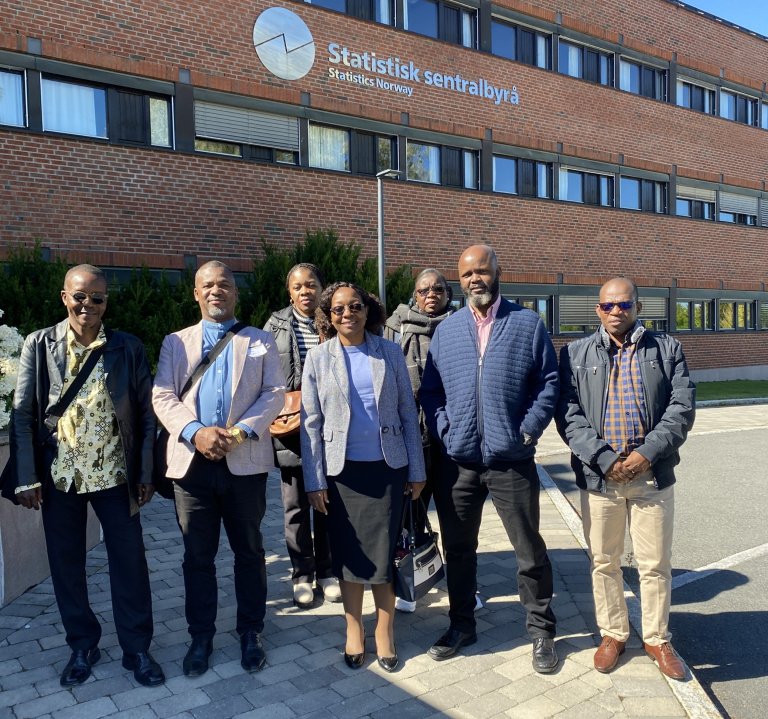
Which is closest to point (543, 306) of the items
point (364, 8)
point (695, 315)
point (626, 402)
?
point (695, 315)

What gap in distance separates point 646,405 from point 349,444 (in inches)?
61.4

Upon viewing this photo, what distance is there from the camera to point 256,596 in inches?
152

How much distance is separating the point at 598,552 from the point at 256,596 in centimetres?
188

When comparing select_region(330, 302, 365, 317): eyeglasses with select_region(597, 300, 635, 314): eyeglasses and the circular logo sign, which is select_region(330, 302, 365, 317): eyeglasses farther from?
the circular logo sign

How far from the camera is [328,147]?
1441cm

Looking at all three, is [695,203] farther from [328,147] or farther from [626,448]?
[626,448]

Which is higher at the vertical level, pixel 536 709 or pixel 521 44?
pixel 521 44

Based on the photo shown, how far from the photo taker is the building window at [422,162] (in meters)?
15.7

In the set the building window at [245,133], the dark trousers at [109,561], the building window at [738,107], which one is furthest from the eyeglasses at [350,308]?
the building window at [738,107]

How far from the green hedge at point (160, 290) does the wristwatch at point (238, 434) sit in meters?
6.51

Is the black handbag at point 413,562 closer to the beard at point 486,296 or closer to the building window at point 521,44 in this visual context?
the beard at point 486,296

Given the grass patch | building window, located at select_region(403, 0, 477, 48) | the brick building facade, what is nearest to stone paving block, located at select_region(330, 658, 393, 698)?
the brick building facade

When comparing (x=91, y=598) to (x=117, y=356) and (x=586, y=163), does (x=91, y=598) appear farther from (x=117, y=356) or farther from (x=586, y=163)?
(x=586, y=163)

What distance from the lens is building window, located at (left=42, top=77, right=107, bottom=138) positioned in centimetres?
1116
